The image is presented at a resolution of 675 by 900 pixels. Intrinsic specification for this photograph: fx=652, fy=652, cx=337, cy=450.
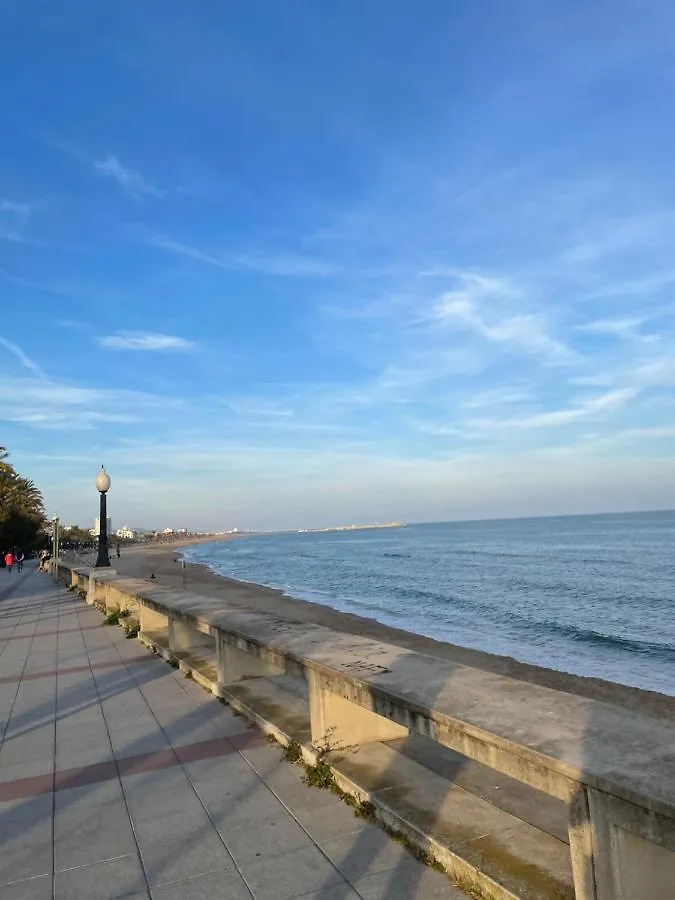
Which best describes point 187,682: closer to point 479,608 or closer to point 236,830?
point 236,830

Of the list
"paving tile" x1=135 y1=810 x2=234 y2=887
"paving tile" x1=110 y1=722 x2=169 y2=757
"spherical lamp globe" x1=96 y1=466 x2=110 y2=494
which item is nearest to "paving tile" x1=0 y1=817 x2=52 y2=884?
"paving tile" x1=135 y1=810 x2=234 y2=887

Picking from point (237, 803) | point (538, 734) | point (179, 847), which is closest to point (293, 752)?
point (237, 803)

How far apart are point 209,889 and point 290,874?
15.1 inches

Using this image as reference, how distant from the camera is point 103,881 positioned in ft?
10.4

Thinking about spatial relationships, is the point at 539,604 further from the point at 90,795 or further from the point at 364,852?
the point at 364,852

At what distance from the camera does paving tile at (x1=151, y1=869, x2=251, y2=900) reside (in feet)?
9.80

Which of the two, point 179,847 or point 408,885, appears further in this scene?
point 179,847

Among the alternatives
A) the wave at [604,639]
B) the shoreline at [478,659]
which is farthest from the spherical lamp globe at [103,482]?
the wave at [604,639]

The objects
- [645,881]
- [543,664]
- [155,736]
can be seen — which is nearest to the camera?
[645,881]

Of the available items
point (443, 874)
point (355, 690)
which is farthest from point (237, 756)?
point (443, 874)

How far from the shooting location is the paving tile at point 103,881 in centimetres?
306

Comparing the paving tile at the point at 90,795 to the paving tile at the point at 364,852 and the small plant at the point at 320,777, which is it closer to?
the small plant at the point at 320,777

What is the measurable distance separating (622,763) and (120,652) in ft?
28.2

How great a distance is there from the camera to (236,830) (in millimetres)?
3639
